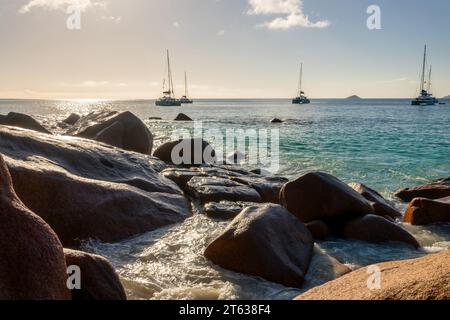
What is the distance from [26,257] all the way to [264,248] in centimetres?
319

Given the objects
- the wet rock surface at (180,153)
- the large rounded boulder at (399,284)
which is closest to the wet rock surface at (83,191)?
the large rounded boulder at (399,284)

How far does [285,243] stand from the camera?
19.5ft

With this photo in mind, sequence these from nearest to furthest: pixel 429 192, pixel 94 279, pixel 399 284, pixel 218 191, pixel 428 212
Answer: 1. pixel 399 284
2. pixel 94 279
3. pixel 428 212
4. pixel 218 191
5. pixel 429 192


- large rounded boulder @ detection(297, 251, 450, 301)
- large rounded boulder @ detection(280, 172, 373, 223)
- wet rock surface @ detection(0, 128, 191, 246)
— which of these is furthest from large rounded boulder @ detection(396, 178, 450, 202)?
large rounded boulder @ detection(297, 251, 450, 301)

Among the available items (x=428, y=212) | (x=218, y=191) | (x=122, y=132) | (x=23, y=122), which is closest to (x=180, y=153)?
(x=122, y=132)

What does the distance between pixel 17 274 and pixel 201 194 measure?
647 centimetres

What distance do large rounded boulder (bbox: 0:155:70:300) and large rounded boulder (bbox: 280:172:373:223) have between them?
5464 millimetres

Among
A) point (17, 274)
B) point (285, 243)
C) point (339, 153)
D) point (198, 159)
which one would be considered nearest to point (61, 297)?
point (17, 274)

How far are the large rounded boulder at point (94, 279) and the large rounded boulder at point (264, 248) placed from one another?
6.47 feet

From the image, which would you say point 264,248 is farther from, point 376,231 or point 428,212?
point 428,212

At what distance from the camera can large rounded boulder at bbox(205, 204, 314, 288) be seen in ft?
18.0

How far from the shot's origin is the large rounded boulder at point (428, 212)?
911cm

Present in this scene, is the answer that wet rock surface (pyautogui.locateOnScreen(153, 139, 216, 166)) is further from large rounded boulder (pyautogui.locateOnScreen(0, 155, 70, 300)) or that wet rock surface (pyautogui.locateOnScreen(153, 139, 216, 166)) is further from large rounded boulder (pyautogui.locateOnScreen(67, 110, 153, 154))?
large rounded boulder (pyautogui.locateOnScreen(0, 155, 70, 300))

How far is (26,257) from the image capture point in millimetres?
3236
